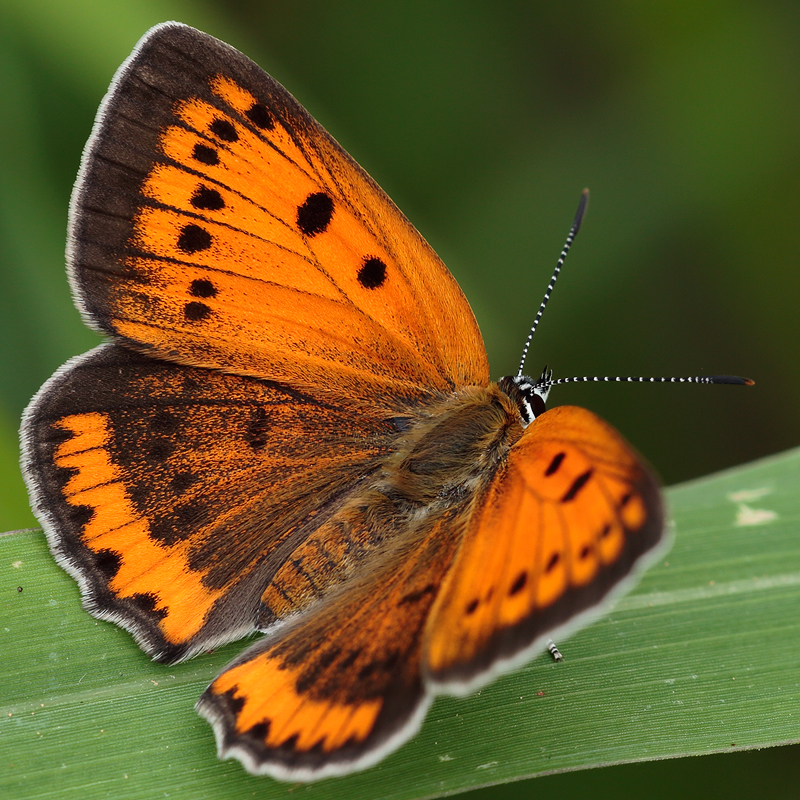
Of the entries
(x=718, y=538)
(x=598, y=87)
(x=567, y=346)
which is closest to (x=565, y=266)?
(x=567, y=346)

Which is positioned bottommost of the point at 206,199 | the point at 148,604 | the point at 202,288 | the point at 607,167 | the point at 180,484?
the point at 148,604

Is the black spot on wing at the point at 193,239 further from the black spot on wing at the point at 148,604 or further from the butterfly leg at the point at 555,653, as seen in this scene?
the butterfly leg at the point at 555,653

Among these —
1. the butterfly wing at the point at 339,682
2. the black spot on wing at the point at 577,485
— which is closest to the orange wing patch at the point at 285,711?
the butterfly wing at the point at 339,682

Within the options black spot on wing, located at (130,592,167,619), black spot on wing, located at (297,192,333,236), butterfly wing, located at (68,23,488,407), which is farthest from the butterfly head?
black spot on wing, located at (130,592,167,619)

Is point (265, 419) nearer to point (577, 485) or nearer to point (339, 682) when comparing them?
point (339, 682)

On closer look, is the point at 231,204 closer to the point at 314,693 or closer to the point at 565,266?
the point at 314,693

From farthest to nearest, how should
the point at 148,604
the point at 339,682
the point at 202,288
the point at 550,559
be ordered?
1. the point at 202,288
2. the point at 148,604
3. the point at 339,682
4. the point at 550,559

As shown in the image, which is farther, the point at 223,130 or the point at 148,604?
the point at 223,130

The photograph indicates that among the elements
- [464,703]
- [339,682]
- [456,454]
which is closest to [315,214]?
[456,454]
